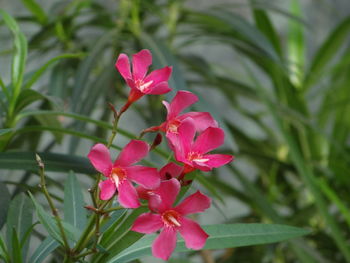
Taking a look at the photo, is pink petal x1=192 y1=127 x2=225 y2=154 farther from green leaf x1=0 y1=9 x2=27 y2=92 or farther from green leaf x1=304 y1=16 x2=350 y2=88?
green leaf x1=304 y1=16 x2=350 y2=88

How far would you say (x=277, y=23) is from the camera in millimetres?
2230

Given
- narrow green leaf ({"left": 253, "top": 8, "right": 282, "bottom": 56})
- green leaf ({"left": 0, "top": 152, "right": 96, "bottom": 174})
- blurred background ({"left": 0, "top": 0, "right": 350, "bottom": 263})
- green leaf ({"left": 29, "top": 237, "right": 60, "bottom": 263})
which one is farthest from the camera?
narrow green leaf ({"left": 253, "top": 8, "right": 282, "bottom": 56})

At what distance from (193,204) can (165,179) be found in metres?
0.03

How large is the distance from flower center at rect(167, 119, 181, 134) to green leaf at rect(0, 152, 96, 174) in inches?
8.5

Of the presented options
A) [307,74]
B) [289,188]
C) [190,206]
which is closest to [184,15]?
[307,74]

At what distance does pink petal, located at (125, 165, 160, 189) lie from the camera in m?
0.42

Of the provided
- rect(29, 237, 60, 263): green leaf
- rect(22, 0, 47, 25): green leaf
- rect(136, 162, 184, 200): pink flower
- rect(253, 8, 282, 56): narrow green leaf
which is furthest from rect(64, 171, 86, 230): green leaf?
rect(253, 8, 282, 56): narrow green leaf

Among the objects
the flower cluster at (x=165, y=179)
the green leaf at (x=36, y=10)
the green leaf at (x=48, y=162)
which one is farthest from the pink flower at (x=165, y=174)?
the green leaf at (x=36, y=10)

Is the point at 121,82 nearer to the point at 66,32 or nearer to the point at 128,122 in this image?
the point at 66,32

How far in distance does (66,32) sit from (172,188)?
0.81m

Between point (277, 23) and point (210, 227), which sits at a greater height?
point (210, 227)

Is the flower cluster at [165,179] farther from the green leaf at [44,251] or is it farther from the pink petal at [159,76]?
the green leaf at [44,251]

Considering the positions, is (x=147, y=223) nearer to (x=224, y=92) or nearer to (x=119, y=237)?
(x=119, y=237)

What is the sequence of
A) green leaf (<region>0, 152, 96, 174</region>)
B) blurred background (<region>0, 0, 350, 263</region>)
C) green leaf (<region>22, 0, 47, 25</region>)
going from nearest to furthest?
green leaf (<region>0, 152, 96, 174</region>), blurred background (<region>0, 0, 350, 263</region>), green leaf (<region>22, 0, 47, 25</region>)
